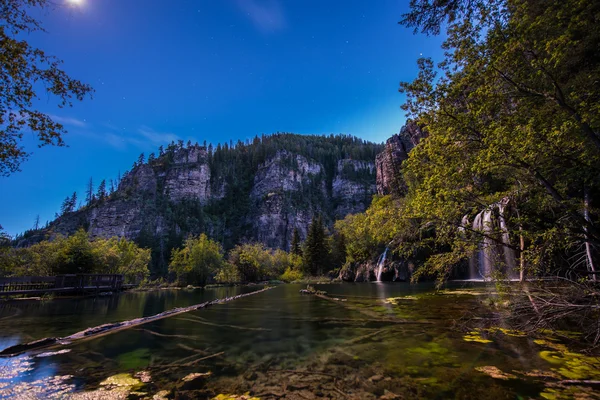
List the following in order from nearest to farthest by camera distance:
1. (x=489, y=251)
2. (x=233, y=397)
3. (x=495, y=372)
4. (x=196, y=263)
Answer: (x=233, y=397) → (x=495, y=372) → (x=489, y=251) → (x=196, y=263)

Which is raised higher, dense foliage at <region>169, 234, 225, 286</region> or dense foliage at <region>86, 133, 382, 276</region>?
dense foliage at <region>86, 133, 382, 276</region>

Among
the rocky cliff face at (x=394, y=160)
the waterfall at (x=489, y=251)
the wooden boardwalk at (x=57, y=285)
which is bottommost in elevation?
the wooden boardwalk at (x=57, y=285)

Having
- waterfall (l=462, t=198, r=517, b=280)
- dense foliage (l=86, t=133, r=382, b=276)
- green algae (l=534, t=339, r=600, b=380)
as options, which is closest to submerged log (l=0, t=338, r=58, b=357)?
green algae (l=534, t=339, r=600, b=380)

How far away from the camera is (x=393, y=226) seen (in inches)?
370

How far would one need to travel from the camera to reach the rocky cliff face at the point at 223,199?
114m

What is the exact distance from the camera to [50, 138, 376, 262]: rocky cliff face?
114m

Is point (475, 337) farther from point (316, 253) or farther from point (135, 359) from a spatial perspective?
point (316, 253)

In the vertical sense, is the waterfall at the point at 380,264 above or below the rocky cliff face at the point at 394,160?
below

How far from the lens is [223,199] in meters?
144

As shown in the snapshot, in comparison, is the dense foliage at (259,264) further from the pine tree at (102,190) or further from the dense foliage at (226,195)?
the pine tree at (102,190)

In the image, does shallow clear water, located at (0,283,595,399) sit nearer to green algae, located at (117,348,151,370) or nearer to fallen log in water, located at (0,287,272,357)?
green algae, located at (117,348,151,370)

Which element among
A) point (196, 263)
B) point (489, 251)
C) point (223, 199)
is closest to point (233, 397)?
point (489, 251)

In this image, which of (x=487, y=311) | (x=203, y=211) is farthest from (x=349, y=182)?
(x=487, y=311)

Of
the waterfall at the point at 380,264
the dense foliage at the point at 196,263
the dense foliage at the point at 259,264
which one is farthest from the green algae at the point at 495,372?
the dense foliage at the point at 259,264
